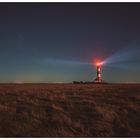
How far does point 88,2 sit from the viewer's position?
17.8 feet

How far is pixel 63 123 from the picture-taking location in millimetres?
5602

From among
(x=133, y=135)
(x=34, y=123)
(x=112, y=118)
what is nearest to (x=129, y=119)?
(x=112, y=118)

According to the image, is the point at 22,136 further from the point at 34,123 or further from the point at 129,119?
the point at 129,119

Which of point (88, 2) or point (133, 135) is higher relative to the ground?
point (88, 2)

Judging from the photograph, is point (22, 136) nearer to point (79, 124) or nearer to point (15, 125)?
point (15, 125)

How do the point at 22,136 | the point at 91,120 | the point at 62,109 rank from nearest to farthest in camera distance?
the point at 22,136 < the point at 91,120 < the point at 62,109

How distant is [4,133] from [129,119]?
322 cm

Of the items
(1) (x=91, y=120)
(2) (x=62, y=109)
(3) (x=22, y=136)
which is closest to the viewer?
(3) (x=22, y=136)

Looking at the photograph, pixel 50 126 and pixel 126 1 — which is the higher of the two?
pixel 126 1

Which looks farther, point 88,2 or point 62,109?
point 62,109

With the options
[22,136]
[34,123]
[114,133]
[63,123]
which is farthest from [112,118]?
[22,136]

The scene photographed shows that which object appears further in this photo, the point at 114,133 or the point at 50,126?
the point at 50,126

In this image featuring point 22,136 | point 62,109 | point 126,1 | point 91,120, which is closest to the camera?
point 22,136

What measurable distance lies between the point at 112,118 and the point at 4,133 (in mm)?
2792
